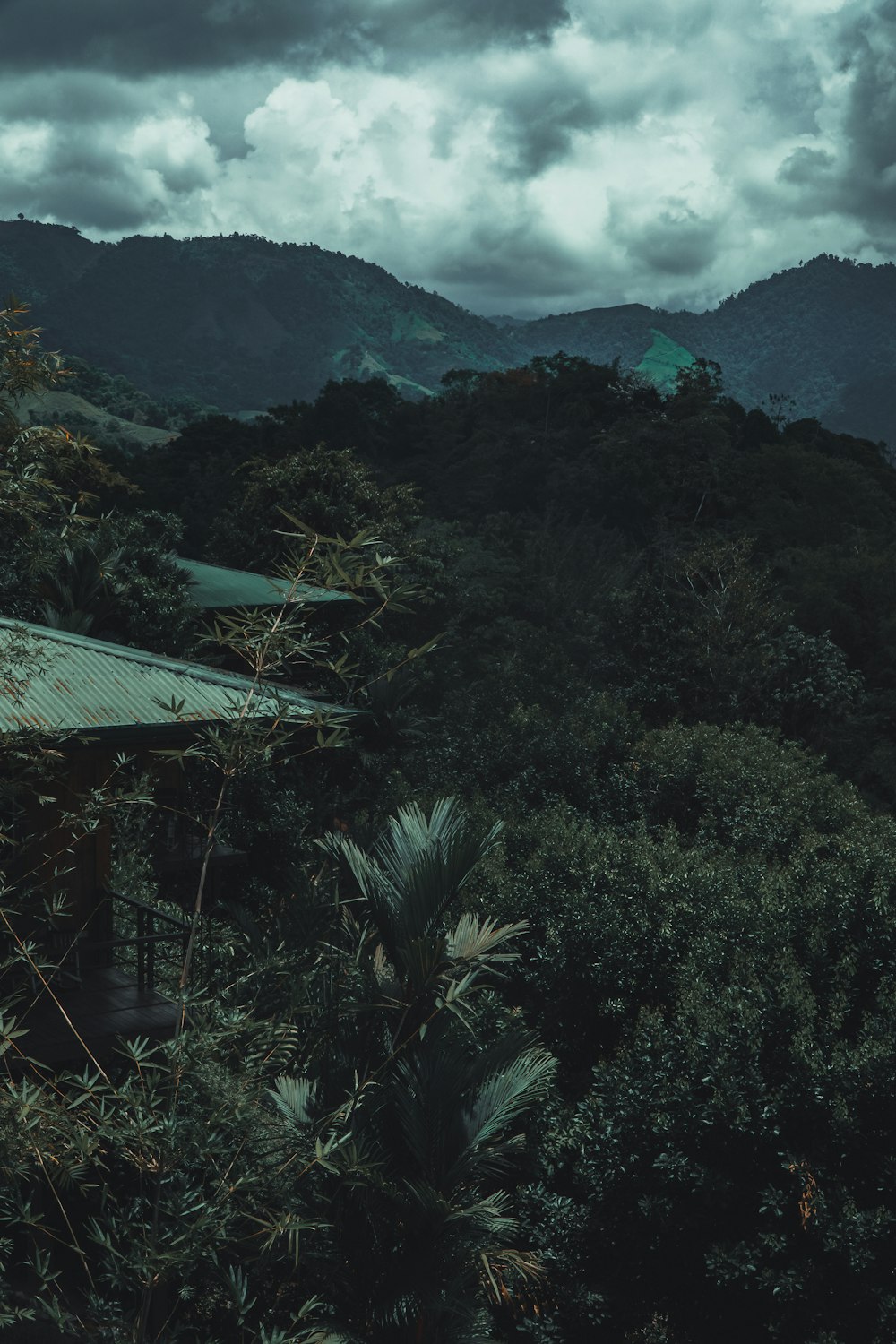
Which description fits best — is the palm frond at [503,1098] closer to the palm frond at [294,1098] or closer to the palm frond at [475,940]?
the palm frond at [475,940]

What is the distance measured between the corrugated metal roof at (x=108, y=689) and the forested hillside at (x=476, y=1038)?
0.53 meters

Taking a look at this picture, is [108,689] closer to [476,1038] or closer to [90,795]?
[90,795]

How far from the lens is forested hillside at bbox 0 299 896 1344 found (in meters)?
5.67

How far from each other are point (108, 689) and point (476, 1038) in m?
3.73

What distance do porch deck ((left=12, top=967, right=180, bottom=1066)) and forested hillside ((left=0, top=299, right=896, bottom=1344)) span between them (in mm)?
363

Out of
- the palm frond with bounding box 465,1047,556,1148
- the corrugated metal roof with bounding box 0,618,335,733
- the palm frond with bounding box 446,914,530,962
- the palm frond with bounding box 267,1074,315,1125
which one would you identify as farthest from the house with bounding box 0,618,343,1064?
the palm frond with bounding box 465,1047,556,1148

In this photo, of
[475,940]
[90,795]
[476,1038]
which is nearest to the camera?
[475,940]

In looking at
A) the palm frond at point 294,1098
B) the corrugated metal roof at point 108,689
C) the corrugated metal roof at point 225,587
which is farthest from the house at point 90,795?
the corrugated metal roof at point 225,587

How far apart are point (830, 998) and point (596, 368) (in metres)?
53.0

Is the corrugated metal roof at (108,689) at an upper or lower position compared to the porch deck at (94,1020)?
upper

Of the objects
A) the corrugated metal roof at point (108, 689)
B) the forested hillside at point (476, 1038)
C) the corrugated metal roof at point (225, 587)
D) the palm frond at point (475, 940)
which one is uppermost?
the corrugated metal roof at point (108, 689)

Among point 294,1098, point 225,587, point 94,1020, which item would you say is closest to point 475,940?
point 294,1098

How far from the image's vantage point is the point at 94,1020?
352 inches

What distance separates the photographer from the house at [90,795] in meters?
8.09
